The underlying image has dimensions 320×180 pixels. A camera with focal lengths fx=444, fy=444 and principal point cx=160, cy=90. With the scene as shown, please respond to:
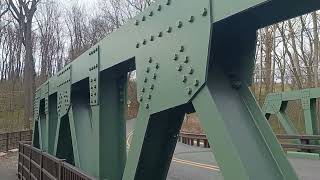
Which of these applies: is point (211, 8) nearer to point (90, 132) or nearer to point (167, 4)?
point (167, 4)

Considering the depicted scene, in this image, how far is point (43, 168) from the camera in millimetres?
9055

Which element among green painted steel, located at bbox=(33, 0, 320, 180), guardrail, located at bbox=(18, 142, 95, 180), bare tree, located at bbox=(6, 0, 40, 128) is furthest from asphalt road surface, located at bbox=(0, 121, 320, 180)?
bare tree, located at bbox=(6, 0, 40, 128)

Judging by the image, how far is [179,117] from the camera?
3.97 metres

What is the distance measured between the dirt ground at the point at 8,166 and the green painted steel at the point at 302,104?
442 inches

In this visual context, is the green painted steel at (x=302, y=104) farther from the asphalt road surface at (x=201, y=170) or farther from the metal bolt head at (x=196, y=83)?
the metal bolt head at (x=196, y=83)

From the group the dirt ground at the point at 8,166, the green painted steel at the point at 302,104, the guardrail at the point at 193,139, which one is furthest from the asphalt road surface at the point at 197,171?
the guardrail at the point at 193,139

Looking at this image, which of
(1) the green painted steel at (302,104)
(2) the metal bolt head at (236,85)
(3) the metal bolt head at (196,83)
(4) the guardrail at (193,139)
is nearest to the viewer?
(3) the metal bolt head at (196,83)

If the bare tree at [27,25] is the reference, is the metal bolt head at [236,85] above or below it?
below

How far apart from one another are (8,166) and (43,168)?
1036cm

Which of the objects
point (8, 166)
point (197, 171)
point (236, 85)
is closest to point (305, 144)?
point (197, 171)

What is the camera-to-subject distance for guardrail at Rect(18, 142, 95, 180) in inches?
232

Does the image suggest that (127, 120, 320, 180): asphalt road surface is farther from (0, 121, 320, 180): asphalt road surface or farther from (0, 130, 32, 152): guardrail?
(0, 130, 32, 152): guardrail

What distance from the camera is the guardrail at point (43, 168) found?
5.90m

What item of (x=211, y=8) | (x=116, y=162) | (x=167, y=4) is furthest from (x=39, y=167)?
(x=211, y=8)
